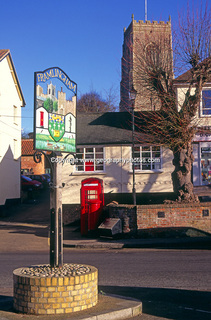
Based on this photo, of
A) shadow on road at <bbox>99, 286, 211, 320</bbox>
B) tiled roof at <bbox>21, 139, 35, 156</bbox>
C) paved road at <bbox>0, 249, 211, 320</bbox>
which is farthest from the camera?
tiled roof at <bbox>21, 139, 35, 156</bbox>

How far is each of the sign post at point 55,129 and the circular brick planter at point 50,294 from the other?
0.84 metres

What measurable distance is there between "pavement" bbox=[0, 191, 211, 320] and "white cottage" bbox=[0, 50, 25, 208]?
8.20 ft

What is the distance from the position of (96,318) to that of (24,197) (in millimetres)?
28199

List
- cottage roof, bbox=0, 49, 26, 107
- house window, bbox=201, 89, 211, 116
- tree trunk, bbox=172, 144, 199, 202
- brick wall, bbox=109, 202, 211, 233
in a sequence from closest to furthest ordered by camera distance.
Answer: brick wall, bbox=109, 202, 211, 233
tree trunk, bbox=172, 144, 199, 202
house window, bbox=201, 89, 211, 116
cottage roof, bbox=0, 49, 26, 107

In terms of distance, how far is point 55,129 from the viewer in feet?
22.7

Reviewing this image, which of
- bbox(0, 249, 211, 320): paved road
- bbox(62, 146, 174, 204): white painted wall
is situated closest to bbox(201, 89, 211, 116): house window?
bbox(62, 146, 174, 204): white painted wall

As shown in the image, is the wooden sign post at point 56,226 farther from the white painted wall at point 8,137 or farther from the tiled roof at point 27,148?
the tiled roof at point 27,148

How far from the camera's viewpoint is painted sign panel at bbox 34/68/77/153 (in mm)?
6621

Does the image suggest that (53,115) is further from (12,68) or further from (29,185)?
(29,185)

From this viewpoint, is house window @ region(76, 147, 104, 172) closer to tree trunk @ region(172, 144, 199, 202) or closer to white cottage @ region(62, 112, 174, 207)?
white cottage @ region(62, 112, 174, 207)

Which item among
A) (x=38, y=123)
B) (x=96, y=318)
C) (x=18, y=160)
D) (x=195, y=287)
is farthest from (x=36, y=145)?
(x=18, y=160)

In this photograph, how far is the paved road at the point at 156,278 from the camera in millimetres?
6219

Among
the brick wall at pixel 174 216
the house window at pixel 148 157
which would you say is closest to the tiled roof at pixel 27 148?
the house window at pixel 148 157

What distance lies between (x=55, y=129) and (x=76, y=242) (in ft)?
30.9
